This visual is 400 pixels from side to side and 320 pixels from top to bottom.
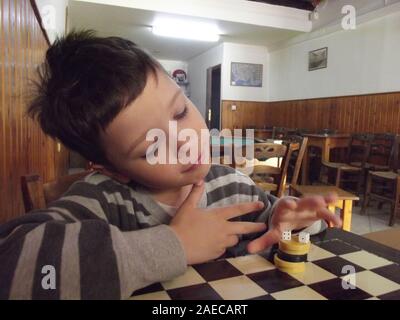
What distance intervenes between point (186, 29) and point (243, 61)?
1.79m

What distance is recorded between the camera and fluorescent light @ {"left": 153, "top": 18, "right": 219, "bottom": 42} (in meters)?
6.11

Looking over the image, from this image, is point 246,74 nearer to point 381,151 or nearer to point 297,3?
point 297,3

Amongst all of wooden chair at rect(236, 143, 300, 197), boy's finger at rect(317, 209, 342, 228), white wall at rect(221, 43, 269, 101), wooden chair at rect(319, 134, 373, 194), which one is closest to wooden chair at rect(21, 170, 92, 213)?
boy's finger at rect(317, 209, 342, 228)

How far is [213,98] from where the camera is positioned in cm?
909

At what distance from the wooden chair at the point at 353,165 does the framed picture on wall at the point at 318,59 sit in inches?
68.0

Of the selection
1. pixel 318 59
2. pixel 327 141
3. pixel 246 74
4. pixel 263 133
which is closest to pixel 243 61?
pixel 246 74

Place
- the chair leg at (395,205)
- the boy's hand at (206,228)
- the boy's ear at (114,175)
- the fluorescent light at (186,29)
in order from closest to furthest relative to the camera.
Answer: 1. the boy's hand at (206,228)
2. the boy's ear at (114,175)
3. the chair leg at (395,205)
4. the fluorescent light at (186,29)

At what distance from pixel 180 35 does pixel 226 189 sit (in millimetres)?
6451

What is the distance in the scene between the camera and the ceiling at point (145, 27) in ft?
17.9

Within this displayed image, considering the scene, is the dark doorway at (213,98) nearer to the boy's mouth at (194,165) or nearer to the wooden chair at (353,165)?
the wooden chair at (353,165)

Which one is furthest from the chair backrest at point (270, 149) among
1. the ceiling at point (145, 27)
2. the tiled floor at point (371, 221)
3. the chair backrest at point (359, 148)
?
the ceiling at point (145, 27)

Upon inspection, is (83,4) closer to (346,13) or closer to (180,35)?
(180,35)

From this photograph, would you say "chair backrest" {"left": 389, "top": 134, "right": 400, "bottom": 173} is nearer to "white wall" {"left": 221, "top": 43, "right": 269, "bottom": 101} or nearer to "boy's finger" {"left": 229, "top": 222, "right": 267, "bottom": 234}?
"white wall" {"left": 221, "top": 43, "right": 269, "bottom": 101}

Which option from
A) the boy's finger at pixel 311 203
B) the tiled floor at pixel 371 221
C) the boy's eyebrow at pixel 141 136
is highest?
the boy's eyebrow at pixel 141 136
